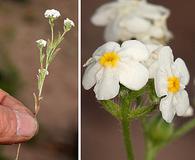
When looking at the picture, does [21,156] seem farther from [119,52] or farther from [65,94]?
[119,52]

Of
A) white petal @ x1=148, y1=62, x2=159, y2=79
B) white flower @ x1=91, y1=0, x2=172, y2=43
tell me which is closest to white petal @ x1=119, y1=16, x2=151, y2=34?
white flower @ x1=91, y1=0, x2=172, y2=43

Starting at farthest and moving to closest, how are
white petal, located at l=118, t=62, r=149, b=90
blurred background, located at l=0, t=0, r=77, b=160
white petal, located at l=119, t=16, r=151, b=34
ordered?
blurred background, located at l=0, t=0, r=77, b=160, white petal, located at l=119, t=16, r=151, b=34, white petal, located at l=118, t=62, r=149, b=90

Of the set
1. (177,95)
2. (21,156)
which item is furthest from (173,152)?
(177,95)

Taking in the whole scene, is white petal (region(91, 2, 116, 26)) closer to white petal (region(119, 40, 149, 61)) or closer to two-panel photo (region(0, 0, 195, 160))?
two-panel photo (region(0, 0, 195, 160))

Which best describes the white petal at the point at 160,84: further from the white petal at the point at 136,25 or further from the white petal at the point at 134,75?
the white petal at the point at 136,25

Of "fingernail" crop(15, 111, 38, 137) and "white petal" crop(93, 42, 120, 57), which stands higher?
"white petal" crop(93, 42, 120, 57)

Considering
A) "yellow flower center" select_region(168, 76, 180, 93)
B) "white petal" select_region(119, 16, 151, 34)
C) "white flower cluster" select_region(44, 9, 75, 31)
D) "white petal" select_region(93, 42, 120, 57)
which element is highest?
"white flower cluster" select_region(44, 9, 75, 31)

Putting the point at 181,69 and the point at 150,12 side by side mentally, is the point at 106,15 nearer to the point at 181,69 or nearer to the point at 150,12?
the point at 150,12
